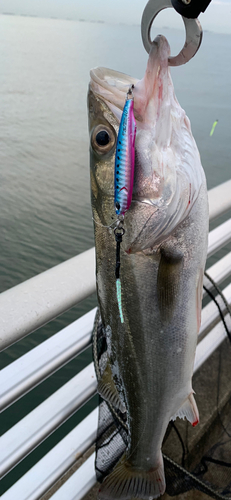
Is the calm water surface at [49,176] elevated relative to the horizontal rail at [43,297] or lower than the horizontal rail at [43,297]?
elevated

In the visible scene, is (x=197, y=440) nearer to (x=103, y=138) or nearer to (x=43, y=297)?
(x=43, y=297)

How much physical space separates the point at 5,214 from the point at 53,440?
20.3 ft

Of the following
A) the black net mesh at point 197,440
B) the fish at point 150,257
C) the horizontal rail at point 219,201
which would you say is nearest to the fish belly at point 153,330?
the fish at point 150,257

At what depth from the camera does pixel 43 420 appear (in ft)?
5.12

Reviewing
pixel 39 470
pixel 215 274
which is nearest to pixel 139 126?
pixel 39 470

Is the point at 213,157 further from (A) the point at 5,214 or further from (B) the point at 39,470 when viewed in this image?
(B) the point at 39,470

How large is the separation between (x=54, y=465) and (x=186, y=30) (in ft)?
5.45

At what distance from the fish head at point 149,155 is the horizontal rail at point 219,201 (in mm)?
1206

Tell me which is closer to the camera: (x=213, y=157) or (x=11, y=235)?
(x=11, y=235)

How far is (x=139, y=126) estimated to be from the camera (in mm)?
988

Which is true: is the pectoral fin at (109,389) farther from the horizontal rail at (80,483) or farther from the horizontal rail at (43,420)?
the horizontal rail at (80,483)

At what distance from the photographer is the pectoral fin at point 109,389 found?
1.30m

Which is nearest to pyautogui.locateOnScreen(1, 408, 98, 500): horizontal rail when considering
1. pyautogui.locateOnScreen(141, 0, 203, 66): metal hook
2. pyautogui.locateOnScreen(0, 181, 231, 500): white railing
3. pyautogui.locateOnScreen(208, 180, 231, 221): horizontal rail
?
pyautogui.locateOnScreen(0, 181, 231, 500): white railing

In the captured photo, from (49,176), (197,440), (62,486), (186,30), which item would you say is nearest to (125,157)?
(186,30)
